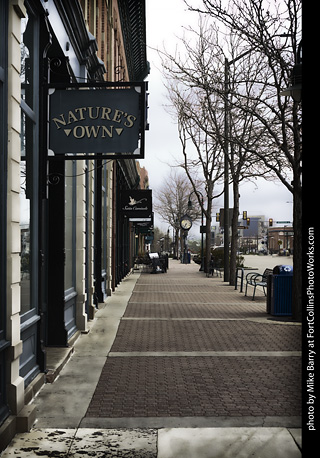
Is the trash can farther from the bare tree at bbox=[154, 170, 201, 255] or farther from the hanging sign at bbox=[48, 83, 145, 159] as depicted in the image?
the bare tree at bbox=[154, 170, 201, 255]

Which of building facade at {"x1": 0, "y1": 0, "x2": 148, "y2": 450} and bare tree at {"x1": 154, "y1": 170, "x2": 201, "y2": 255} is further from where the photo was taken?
bare tree at {"x1": 154, "y1": 170, "x2": 201, "y2": 255}

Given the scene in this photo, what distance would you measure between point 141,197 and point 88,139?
16792 millimetres

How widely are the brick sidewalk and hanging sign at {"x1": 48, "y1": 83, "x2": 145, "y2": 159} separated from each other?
3021mm

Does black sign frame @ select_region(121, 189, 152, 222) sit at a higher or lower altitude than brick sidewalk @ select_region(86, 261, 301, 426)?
higher

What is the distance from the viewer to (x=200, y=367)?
735cm

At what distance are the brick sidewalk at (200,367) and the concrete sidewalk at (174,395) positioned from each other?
0.01 meters

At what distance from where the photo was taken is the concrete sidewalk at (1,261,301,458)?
14.6 feet

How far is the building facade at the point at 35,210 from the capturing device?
15.2 feet

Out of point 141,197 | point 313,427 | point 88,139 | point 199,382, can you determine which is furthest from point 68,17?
point 141,197

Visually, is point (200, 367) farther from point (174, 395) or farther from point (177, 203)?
point (177, 203)

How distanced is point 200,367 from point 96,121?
3.82 m

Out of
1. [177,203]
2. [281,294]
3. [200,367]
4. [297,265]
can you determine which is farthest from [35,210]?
[177,203]

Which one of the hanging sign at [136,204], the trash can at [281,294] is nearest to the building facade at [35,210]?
the trash can at [281,294]

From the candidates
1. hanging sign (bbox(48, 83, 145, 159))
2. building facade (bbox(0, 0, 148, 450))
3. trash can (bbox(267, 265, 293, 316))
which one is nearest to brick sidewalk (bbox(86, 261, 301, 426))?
trash can (bbox(267, 265, 293, 316))
